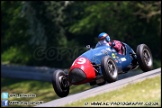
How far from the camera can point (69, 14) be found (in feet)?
123

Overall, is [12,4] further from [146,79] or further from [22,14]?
[146,79]

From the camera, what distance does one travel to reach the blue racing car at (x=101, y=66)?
856cm

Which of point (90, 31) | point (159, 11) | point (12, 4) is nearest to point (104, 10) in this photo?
point (90, 31)

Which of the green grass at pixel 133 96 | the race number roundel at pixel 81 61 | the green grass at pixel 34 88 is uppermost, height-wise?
the race number roundel at pixel 81 61

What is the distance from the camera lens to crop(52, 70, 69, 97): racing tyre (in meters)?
8.81

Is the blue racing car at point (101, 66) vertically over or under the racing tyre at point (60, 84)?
over

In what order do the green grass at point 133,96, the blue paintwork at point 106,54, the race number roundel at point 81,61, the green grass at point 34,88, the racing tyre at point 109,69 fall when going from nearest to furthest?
the racing tyre at point 109,69, the race number roundel at point 81,61, the blue paintwork at point 106,54, the green grass at point 133,96, the green grass at point 34,88

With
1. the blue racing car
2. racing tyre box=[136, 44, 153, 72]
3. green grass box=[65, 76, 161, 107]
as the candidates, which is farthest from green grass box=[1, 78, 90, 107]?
racing tyre box=[136, 44, 153, 72]

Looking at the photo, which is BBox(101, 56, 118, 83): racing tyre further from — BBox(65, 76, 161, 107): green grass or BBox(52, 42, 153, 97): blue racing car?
BBox(65, 76, 161, 107): green grass

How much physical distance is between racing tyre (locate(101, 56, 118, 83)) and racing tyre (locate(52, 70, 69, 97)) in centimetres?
88

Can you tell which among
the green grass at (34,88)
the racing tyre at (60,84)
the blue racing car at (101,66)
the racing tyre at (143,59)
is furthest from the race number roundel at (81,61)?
the green grass at (34,88)

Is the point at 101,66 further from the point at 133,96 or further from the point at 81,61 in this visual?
the point at 133,96

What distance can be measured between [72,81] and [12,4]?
39658 millimetres

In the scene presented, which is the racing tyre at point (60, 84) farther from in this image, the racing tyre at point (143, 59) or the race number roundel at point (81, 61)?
the racing tyre at point (143, 59)
